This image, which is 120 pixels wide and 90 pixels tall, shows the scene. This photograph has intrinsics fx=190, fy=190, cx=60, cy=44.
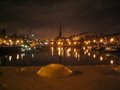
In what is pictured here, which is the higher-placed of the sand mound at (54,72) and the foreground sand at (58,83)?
→ the sand mound at (54,72)

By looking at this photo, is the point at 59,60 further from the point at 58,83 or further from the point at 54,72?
the point at 58,83

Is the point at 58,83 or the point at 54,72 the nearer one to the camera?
the point at 58,83

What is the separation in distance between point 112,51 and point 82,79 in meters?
65.3

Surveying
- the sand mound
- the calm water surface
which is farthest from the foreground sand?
the calm water surface

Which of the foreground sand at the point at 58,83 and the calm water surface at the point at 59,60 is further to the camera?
the calm water surface at the point at 59,60

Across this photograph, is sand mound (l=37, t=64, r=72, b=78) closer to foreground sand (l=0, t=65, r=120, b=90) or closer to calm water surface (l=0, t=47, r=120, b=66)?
foreground sand (l=0, t=65, r=120, b=90)

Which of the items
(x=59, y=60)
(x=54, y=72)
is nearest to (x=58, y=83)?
(x=54, y=72)

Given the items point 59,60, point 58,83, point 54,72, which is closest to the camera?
point 58,83

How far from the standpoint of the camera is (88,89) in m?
10.2

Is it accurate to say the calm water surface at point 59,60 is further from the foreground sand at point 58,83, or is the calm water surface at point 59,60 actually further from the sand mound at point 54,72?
the foreground sand at point 58,83

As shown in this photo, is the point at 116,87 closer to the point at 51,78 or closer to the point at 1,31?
the point at 51,78

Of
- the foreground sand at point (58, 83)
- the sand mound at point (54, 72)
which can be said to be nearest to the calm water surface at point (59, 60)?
the sand mound at point (54, 72)

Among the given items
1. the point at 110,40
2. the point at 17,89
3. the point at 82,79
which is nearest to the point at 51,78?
the point at 82,79

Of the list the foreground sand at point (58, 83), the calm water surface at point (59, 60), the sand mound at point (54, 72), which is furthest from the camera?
the calm water surface at point (59, 60)
